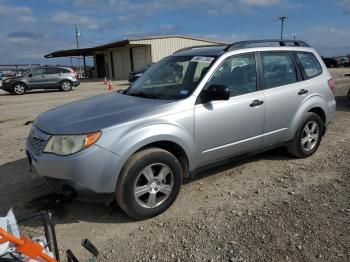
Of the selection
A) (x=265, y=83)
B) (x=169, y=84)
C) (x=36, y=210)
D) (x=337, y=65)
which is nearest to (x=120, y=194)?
(x=36, y=210)

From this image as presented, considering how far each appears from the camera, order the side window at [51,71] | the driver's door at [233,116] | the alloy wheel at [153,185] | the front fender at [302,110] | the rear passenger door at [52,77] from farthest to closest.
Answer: the side window at [51,71], the rear passenger door at [52,77], the front fender at [302,110], the driver's door at [233,116], the alloy wheel at [153,185]

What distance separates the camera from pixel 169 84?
4543 mm

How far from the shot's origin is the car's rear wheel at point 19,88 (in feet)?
68.4

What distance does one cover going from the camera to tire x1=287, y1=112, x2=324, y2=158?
17.4 ft

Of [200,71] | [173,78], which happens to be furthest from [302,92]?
[173,78]

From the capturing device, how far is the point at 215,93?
13.2 ft

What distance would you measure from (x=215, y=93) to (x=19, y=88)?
1965 cm

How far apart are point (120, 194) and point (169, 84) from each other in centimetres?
167

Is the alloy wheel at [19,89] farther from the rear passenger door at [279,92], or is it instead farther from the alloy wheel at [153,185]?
the alloy wheel at [153,185]

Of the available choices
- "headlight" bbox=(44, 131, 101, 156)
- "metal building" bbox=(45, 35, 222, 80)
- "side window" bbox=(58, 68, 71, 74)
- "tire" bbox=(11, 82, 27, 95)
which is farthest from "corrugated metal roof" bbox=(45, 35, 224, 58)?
"headlight" bbox=(44, 131, 101, 156)

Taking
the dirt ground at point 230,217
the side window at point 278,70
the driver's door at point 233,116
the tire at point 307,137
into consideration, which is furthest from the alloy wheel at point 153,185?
the tire at point 307,137

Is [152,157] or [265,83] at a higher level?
[265,83]

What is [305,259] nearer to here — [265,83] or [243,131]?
[243,131]

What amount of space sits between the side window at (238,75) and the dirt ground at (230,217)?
124 cm
